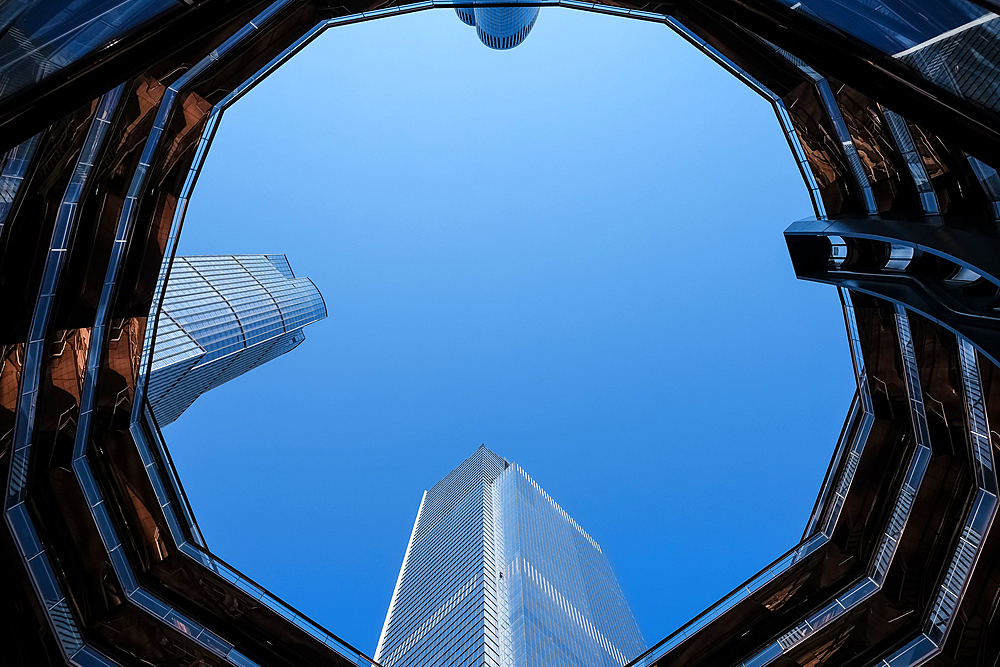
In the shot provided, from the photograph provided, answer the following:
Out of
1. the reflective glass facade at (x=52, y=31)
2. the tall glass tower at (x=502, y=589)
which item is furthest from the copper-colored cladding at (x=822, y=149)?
the tall glass tower at (x=502, y=589)

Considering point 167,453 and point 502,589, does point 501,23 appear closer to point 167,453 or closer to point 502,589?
point 502,589

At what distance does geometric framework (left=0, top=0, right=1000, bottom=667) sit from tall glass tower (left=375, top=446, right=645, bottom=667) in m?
71.2

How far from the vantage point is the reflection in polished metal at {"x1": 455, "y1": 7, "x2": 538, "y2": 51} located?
402 feet

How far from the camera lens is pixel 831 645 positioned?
54.2 feet

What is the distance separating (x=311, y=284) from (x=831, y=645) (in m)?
153

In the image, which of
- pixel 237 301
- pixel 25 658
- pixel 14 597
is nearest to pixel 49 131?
pixel 14 597

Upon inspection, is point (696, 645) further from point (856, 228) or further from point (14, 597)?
point (14, 597)

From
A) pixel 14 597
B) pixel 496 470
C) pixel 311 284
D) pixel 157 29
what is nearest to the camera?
pixel 157 29

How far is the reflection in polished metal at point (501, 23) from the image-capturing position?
12250 cm

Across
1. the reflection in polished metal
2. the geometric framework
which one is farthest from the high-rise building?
the reflection in polished metal

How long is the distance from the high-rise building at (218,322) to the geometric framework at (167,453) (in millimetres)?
58843

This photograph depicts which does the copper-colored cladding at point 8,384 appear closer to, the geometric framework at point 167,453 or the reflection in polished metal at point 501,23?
the geometric framework at point 167,453

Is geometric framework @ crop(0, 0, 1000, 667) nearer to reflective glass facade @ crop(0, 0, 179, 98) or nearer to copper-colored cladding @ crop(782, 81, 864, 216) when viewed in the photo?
copper-colored cladding @ crop(782, 81, 864, 216)

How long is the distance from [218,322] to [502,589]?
7714 centimetres
